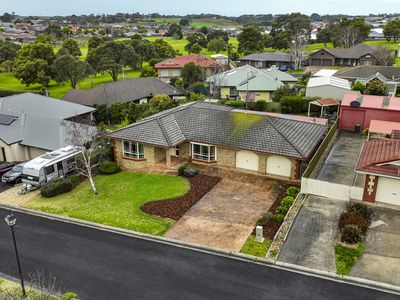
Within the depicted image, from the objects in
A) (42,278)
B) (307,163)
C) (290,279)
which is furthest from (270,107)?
(42,278)

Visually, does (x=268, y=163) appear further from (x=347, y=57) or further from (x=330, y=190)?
(x=347, y=57)

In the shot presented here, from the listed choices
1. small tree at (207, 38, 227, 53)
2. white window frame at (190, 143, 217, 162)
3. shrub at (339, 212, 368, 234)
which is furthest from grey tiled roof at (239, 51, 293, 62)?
shrub at (339, 212, 368, 234)

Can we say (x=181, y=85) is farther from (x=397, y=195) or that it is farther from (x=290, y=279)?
(x=290, y=279)

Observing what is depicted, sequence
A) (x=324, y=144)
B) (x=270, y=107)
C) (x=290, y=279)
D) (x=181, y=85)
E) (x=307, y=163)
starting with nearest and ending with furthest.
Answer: (x=290, y=279), (x=307, y=163), (x=324, y=144), (x=270, y=107), (x=181, y=85)

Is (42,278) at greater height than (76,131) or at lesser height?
lesser

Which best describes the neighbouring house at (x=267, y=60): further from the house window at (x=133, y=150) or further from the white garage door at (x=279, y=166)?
the white garage door at (x=279, y=166)

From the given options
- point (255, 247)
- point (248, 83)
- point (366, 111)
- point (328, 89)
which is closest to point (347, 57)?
point (248, 83)

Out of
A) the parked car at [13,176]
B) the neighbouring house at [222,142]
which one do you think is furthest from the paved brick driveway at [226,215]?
the parked car at [13,176]
